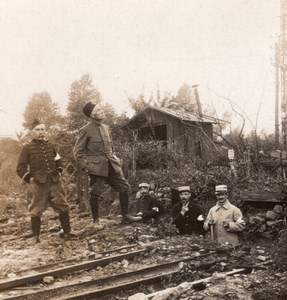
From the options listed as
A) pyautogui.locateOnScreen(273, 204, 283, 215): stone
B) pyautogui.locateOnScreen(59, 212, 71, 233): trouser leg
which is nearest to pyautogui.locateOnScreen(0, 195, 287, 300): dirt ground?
pyautogui.locateOnScreen(59, 212, 71, 233): trouser leg

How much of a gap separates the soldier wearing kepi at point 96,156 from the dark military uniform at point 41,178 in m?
0.56

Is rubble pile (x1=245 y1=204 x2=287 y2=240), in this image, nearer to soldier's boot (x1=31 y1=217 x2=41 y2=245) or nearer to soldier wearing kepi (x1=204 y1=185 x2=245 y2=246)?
soldier wearing kepi (x1=204 y1=185 x2=245 y2=246)

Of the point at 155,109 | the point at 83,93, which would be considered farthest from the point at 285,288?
the point at 83,93

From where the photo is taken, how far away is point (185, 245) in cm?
613

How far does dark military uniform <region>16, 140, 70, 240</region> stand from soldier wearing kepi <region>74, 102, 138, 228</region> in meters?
0.56

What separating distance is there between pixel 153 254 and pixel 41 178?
A: 2316 millimetres

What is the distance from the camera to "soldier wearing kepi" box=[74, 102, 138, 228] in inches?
276

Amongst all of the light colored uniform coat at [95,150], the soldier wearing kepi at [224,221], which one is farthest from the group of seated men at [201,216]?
the light colored uniform coat at [95,150]

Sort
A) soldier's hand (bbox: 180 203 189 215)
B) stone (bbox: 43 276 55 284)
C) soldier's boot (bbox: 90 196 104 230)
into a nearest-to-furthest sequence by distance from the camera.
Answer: stone (bbox: 43 276 55 284)
soldier's boot (bbox: 90 196 104 230)
soldier's hand (bbox: 180 203 189 215)

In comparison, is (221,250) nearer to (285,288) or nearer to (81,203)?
(285,288)

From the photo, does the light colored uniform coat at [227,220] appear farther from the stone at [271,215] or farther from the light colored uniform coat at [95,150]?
the light colored uniform coat at [95,150]

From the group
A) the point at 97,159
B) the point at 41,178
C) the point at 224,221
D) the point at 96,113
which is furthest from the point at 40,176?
the point at 224,221

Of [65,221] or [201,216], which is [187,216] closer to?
[201,216]

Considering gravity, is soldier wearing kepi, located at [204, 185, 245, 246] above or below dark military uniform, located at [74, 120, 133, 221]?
below
